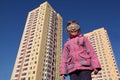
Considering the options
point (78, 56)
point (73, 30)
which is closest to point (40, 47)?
point (73, 30)

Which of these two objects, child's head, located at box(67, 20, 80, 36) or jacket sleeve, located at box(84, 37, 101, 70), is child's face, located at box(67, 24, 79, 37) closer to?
child's head, located at box(67, 20, 80, 36)

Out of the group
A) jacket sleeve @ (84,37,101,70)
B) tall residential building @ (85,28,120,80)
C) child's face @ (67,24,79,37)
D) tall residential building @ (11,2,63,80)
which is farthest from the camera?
tall residential building @ (85,28,120,80)

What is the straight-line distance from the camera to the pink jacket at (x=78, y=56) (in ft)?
Result: 11.3

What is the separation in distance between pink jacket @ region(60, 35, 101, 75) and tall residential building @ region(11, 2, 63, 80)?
4924 centimetres

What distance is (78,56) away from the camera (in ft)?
12.0

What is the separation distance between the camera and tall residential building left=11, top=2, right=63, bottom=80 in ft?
185

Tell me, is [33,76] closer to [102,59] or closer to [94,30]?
[102,59]

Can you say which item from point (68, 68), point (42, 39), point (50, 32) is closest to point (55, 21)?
point (50, 32)

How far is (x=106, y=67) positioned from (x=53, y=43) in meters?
36.8

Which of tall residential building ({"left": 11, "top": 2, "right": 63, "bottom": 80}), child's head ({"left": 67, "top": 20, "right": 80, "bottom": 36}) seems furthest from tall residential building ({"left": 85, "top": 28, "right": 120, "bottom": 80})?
child's head ({"left": 67, "top": 20, "right": 80, "bottom": 36})

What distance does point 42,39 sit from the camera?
64.1 m

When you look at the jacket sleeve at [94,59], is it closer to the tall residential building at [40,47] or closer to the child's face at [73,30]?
the child's face at [73,30]

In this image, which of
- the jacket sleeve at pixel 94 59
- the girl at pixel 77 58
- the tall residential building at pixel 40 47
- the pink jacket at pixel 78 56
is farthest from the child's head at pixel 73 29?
the tall residential building at pixel 40 47

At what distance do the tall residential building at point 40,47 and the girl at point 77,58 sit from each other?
49259mm
